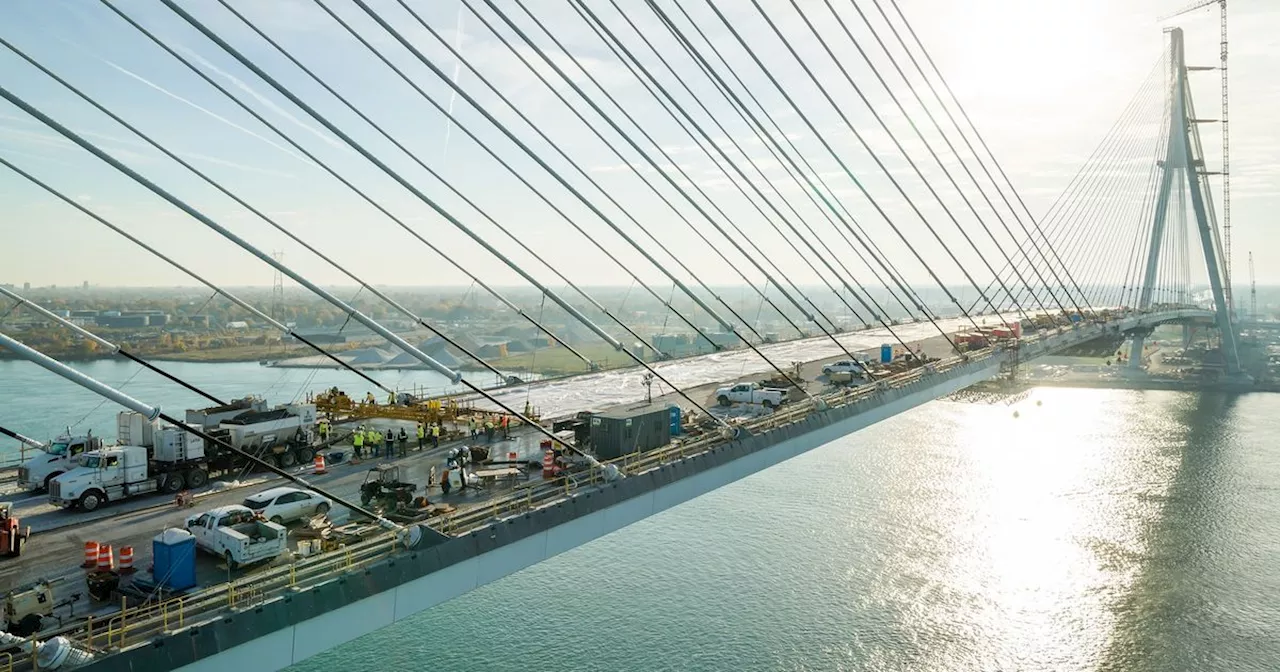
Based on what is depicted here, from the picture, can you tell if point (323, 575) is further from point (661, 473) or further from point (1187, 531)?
point (1187, 531)

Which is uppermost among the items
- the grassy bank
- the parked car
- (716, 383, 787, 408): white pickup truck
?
the parked car

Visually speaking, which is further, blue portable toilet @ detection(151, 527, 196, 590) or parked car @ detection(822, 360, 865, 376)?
parked car @ detection(822, 360, 865, 376)

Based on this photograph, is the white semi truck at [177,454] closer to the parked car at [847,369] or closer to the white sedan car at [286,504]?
the white sedan car at [286,504]

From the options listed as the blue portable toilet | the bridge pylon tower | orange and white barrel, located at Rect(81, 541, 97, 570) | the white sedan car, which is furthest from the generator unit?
the bridge pylon tower

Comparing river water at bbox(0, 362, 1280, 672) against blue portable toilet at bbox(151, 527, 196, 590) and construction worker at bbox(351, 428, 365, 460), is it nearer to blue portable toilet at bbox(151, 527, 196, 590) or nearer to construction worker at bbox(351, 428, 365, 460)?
construction worker at bbox(351, 428, 365, 460)

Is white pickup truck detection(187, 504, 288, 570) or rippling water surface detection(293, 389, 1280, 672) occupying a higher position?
white pickup truck detection(187, 504, 288, 570)

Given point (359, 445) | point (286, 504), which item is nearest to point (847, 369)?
point (359, 445)

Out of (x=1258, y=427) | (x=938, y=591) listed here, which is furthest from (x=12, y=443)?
(x=1258, y=427)

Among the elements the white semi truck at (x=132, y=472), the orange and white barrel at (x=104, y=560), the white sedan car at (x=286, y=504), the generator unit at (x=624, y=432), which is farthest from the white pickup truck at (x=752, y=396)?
the orange and white barrel at (x=104, y=560)
